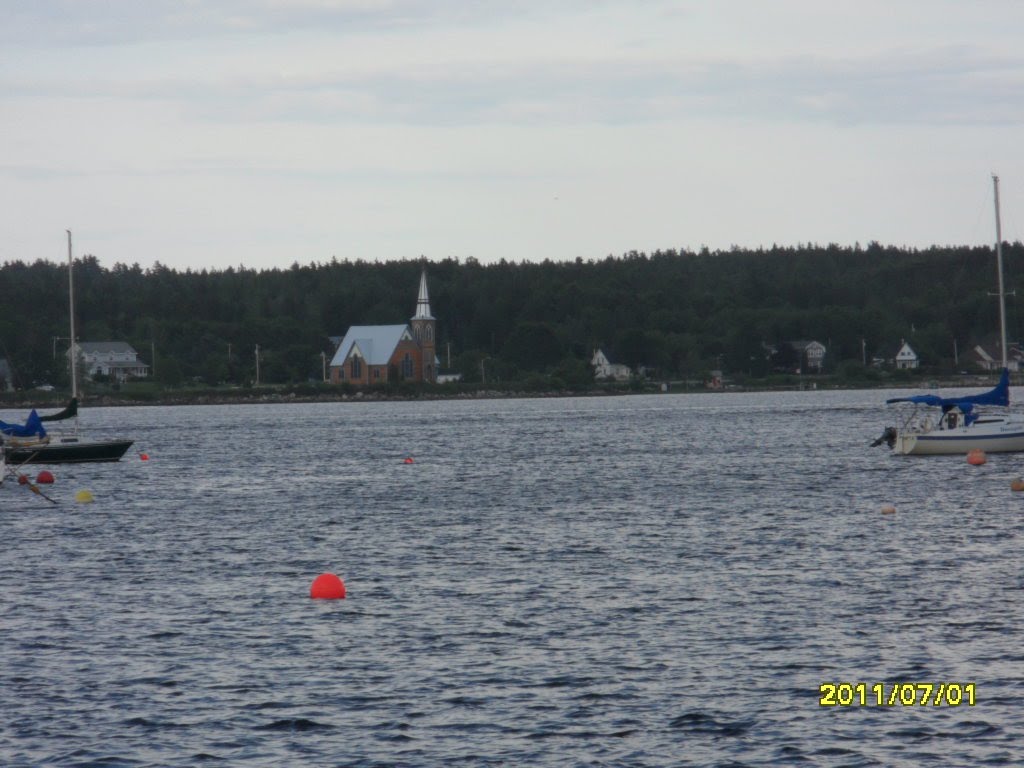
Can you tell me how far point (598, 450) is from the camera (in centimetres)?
8825

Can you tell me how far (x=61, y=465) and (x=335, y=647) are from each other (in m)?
58.2

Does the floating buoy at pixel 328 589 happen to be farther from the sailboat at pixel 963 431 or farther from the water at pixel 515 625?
the sailboat at pixel 963 431

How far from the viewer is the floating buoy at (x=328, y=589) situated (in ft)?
99.1

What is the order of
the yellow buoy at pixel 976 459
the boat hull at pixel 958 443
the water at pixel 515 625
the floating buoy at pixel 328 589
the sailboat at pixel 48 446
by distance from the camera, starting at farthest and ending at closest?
1. the sailboat at pixel 48 446
2. the boat hull at pixel 958 443
3. the yellow buoy at pixel 976 459
4. the floating buoy at pixel 328 589
5. the water at pixel 515 625

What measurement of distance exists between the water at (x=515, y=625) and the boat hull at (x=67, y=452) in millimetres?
14071

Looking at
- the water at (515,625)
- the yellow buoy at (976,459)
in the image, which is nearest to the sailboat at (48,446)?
the water at (515,625)

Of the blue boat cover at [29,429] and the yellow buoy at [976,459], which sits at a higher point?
the blue boat cover at [29,429]

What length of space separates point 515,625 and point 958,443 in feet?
154

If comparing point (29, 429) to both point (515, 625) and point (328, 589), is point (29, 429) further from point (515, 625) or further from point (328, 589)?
point (515, 625)

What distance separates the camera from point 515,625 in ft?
87.3

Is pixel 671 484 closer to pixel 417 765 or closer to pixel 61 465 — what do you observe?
pixel 61 465

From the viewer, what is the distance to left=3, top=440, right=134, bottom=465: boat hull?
71.4 metres
